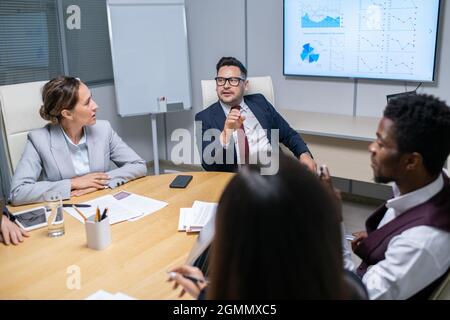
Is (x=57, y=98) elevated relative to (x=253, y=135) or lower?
elevated

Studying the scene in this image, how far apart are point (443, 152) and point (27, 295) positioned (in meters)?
1.28

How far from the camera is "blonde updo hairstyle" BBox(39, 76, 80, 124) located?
7.27ft

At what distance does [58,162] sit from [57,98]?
0.32 m

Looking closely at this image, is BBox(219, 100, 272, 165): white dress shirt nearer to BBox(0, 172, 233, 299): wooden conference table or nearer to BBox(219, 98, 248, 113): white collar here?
BBox(219, 98, 248, 113): white collar

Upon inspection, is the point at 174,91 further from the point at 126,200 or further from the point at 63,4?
the point at 126,200

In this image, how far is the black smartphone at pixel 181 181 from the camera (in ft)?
7.06

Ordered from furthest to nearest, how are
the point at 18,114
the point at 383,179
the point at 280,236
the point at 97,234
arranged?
1. the point at 18,114
2. the point at 97,234
3. the point at 383,179
4. the point at 280,236

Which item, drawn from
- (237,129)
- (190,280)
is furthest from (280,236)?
(237,129)

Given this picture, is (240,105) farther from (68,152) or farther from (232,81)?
(68,152)

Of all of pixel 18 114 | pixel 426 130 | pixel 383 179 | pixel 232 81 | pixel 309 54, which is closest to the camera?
pixel 426 130

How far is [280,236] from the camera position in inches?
27.1

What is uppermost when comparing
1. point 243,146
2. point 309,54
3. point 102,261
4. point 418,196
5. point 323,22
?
point 323,22

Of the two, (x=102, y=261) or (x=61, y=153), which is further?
(x=61, y=153)

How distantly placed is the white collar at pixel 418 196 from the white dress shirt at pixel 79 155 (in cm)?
155
